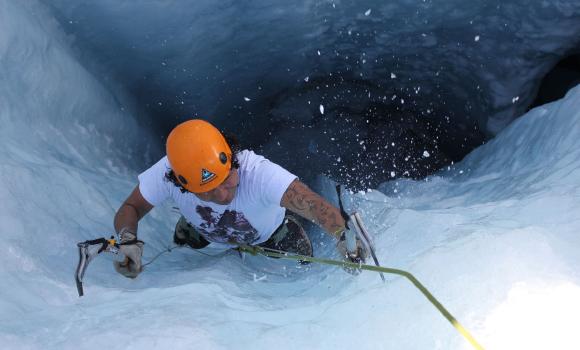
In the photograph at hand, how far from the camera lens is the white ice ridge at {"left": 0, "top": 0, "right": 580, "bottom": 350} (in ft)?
4.41

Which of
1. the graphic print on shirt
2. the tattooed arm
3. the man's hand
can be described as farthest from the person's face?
the man's hand

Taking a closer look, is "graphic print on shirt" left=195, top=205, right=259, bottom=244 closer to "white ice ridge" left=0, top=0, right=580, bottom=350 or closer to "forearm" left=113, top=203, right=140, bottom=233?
"white ice ridge" left=0, top=0, right=580, bottom=350

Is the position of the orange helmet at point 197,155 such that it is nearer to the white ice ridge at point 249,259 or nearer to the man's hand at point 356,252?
the white ice ridge at point 249,259

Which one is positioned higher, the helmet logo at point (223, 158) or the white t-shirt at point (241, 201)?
the helmet logo at point (223, 158)

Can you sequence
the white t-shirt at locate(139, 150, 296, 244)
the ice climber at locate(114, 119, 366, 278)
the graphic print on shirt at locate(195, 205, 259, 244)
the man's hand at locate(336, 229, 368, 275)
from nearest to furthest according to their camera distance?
the man's hand at locate(336, 229, 368, 275)
the ice climber at locate(114, 119, 366, 278)
the white t-shirt at locate(139, 150, 296, 244)
the graphic print on shirt at locate(195, 205, 259, 244)

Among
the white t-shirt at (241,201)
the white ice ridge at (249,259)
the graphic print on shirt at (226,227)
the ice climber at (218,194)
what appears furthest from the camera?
the graphic print on shirt at (226,227)

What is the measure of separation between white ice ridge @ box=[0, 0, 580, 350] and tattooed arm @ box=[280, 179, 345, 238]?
0.69 ft

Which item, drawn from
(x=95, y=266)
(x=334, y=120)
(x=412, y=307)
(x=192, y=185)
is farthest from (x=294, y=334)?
(x=334, y=120)

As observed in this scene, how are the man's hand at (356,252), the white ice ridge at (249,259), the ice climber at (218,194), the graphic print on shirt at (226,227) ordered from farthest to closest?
1. the graphic print on shirt at (226,227)
2. the ice climber at (218,194)
3. the man's hand at (356,252)
4. the white ice ridge at (249,259)

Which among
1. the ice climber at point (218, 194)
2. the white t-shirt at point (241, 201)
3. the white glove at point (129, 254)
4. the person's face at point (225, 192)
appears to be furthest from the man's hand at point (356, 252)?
the white glove at point (129, 254)

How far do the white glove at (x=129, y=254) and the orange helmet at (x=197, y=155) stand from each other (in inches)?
12.1

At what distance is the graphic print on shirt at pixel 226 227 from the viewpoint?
2260mm

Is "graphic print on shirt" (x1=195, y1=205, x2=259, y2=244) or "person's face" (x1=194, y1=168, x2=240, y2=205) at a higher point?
"person's face" (x1=194, y1=168, x2=240, y2=205)

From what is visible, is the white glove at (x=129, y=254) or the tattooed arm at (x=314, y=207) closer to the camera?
the tattooed arm at (x=314, y=207)
